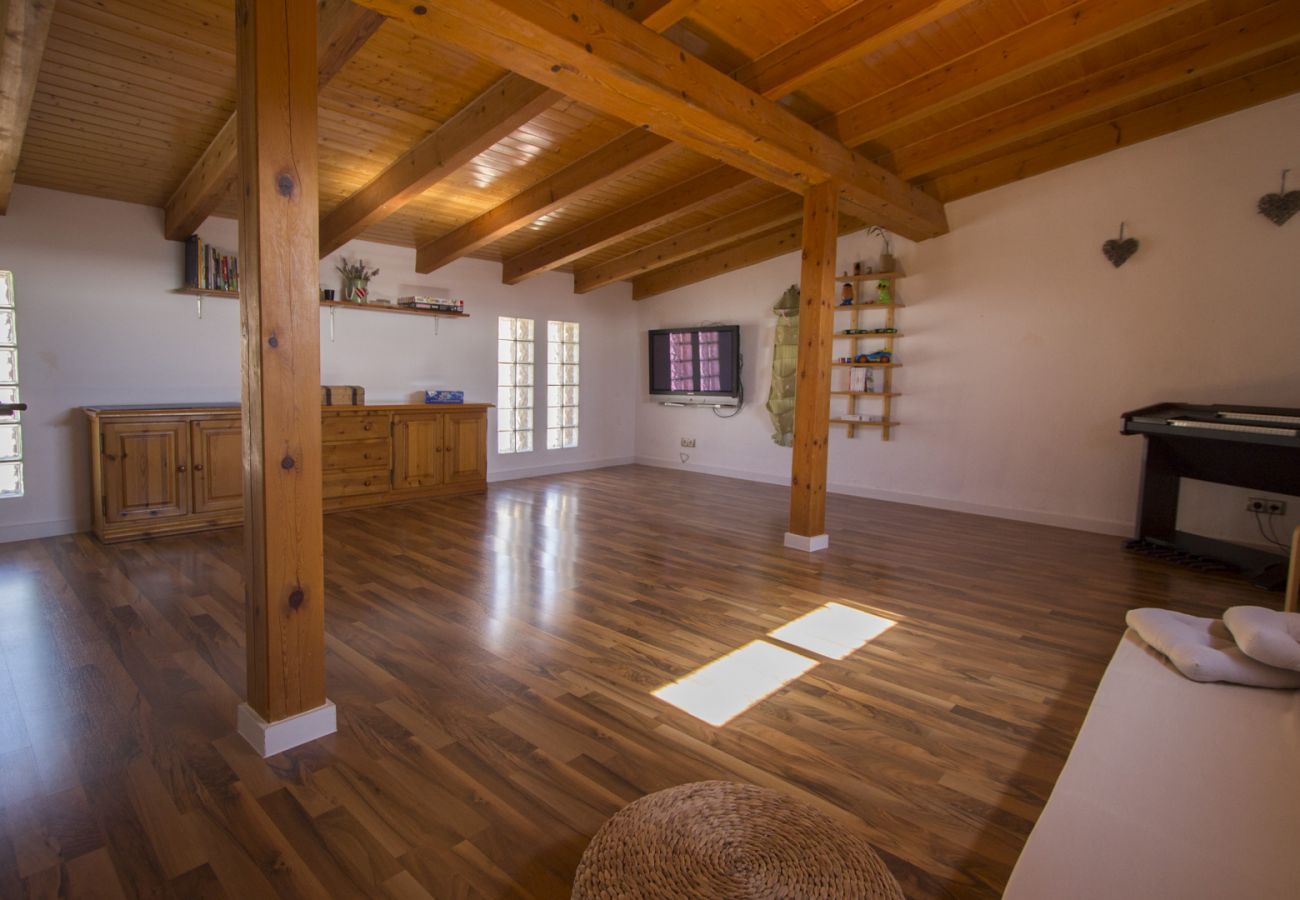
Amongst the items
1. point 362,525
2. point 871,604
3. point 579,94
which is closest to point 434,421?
point 362,525

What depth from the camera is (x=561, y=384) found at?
8047mm

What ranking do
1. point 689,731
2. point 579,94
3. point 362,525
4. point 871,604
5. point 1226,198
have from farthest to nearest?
1. point 362,525
2. point 1226,198
3. point 871,604
4. point 579,94
5. point 689,731

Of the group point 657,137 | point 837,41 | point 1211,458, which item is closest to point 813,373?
point 657,137

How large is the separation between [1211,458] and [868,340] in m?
2.99

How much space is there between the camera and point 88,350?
4.61m

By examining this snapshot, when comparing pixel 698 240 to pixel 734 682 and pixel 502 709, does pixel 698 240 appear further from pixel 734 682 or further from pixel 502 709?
pixel 502 709

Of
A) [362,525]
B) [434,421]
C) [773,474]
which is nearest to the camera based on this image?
[362,525]

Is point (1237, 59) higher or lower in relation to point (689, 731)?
higher

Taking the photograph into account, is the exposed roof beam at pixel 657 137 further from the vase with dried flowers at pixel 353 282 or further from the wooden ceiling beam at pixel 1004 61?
the wooden ceiling beam at pixel 1004 61

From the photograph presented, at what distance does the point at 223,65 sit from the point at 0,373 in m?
2.89

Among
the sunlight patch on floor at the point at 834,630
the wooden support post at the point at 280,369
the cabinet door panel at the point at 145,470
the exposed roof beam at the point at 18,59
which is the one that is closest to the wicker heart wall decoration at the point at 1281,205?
the sunlight patch on floor at the point at 834,630

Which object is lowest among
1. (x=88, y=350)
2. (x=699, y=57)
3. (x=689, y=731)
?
(x=689, y=731)

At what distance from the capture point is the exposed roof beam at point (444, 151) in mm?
3580

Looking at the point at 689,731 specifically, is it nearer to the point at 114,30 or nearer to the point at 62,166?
the point at 114,30
